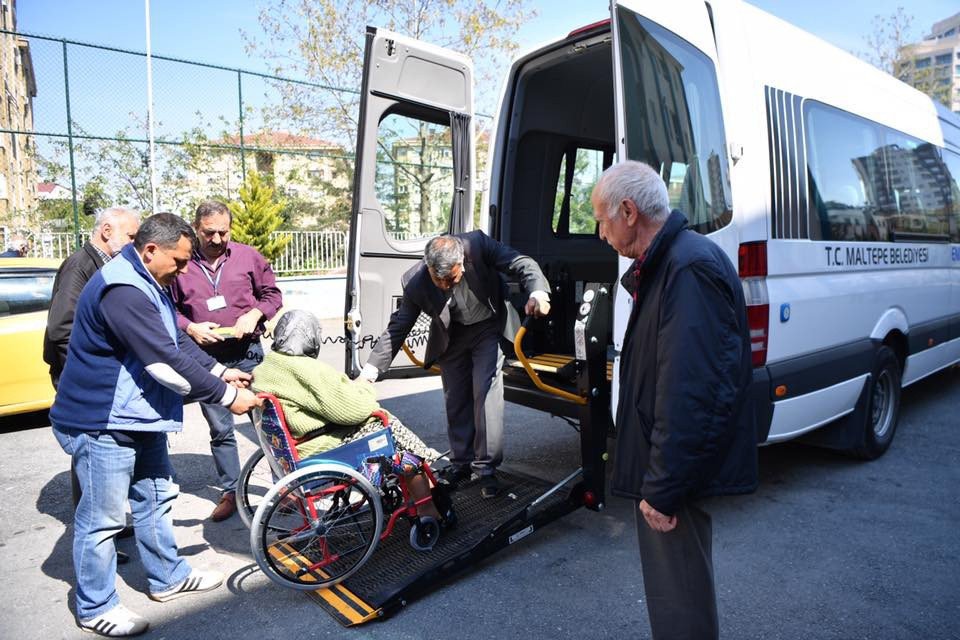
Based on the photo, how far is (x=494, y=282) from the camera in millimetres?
4031

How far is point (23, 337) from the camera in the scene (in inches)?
225

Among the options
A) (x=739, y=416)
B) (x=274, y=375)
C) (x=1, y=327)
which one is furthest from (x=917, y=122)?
(x=1, y=327)

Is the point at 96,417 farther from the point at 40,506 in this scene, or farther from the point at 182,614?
the point at 40,506

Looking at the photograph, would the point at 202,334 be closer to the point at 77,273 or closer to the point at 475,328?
the point at 77,273

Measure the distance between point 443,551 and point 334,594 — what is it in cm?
55

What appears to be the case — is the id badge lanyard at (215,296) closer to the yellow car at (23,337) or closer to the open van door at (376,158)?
the open van door at (376,158)

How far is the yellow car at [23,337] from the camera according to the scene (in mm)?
5672

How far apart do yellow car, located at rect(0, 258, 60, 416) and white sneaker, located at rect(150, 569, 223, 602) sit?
361cm

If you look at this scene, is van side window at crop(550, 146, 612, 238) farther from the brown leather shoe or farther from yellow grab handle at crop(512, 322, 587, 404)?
the brown leather shoe

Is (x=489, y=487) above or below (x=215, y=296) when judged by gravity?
below

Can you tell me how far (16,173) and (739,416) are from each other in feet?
48.5

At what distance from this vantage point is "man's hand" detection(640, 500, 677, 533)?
74.4 inches

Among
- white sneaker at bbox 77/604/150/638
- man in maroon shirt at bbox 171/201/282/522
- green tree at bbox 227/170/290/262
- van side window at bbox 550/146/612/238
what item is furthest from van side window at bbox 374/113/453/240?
white sneaker at bbox 77/604/150/638

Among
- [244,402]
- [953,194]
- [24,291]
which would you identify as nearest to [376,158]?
[244,402]
